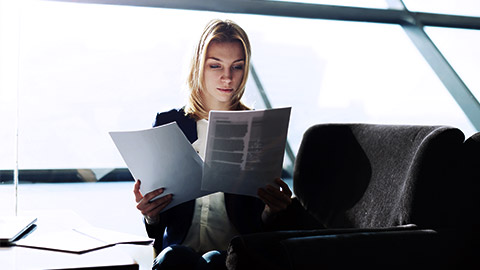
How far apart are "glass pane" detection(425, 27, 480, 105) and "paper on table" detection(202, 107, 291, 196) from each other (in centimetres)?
282

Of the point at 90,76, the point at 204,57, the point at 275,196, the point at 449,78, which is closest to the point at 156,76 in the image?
the point at 90,76

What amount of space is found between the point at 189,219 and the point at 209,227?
0.06 metres

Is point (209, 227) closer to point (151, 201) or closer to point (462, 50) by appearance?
point (151, 201)

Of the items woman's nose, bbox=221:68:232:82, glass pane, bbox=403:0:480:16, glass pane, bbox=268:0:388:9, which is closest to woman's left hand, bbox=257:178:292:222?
woman's nose, bbox=221:68:232:82

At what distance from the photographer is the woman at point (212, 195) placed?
4.86 feet

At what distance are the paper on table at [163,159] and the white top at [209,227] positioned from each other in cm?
14

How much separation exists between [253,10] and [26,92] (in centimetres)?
167

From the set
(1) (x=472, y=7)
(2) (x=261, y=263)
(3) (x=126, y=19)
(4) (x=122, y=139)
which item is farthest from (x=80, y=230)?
(1) (x=472, y=7)

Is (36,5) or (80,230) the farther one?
(36,5)

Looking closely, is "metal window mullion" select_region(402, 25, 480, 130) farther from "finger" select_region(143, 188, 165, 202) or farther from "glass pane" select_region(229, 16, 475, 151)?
"finger" select_region(143, 188, 165, 202)

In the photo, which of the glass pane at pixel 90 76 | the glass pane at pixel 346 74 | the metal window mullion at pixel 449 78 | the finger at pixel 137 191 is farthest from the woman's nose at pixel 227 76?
the metal window mullion at pixel 449 78

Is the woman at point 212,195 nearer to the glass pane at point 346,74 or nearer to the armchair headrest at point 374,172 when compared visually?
the armchair headrest at point 374,172

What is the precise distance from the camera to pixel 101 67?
161 inches

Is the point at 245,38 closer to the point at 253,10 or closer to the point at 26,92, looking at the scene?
the point at 253,10
